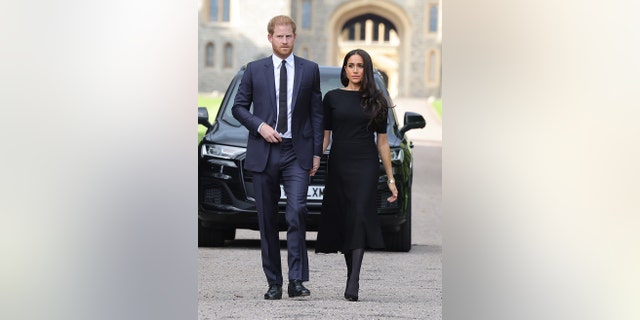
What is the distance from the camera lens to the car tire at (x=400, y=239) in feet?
38.5

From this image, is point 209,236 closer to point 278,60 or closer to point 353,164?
point 353,164

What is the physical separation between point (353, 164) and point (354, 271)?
67 centimetres

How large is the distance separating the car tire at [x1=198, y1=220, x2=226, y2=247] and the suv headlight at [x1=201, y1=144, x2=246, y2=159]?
0.81 meters

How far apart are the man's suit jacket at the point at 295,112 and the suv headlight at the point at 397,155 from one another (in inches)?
131

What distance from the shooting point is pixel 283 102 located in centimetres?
795

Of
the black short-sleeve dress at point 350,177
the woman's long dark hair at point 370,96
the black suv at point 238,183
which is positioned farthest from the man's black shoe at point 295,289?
the black suv at point 238,183

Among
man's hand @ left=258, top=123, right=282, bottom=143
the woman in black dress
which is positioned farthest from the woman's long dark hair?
man's hand @ left=258, top=123, right=282, bottom=143

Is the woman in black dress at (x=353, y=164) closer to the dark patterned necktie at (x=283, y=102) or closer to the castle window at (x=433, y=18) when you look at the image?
the dark patterned necktie at (x=283, y=102)

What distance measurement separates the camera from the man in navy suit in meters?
7.93
